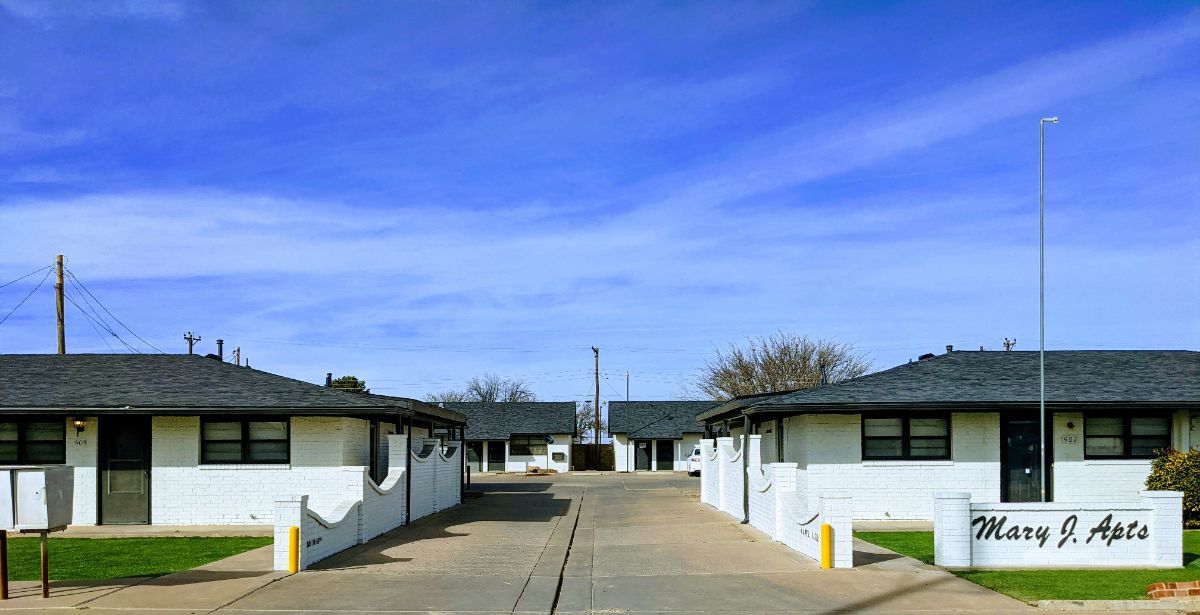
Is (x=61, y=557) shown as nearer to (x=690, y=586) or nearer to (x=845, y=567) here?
(x=690, y=586)

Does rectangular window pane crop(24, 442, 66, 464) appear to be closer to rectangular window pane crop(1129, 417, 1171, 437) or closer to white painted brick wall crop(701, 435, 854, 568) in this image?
white painted brick wall crop(701, 435, 854, 568)

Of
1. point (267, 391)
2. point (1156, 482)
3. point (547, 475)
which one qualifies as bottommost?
point (547, 475)

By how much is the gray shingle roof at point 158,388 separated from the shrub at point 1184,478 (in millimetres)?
15593

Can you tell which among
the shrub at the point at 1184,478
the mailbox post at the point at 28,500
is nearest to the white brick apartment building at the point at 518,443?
the shrub at the point at 1184,478

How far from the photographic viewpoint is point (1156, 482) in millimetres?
22875

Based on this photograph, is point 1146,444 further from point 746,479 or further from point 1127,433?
point 746,479

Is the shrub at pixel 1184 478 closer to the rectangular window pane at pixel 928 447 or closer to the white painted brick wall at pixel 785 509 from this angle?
the rectangular window pane at pixel 928 447

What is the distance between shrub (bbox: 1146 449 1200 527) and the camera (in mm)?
21922

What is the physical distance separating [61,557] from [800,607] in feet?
39.0

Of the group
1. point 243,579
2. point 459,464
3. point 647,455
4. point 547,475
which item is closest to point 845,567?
point 243,579

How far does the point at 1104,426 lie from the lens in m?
24.7

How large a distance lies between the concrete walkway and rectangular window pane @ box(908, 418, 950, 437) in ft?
17.5

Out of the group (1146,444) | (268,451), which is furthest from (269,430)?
(1146,444)

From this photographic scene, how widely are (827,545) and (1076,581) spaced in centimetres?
321
